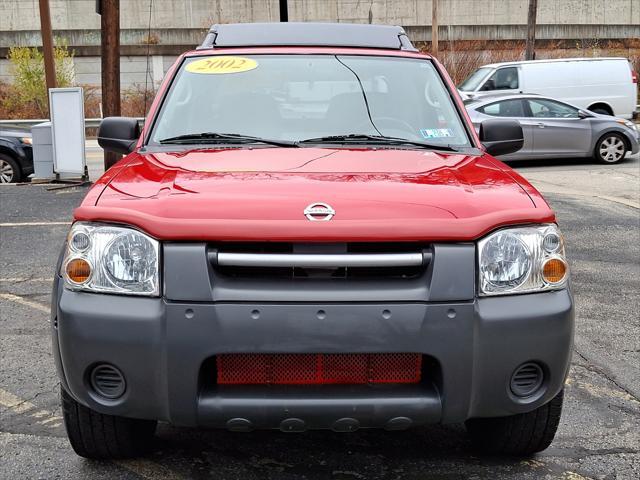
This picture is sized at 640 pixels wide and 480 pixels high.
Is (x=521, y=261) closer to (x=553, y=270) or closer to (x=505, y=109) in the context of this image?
(x=553, y=270)

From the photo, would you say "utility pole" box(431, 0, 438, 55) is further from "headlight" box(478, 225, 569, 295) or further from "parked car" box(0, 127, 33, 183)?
"headlight" box(478, 225, 569, 295)

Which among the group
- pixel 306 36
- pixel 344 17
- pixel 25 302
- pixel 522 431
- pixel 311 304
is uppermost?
pixel 344 17

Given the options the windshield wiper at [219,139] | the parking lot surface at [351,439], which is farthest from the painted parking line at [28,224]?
the windshield wiper at [219,139]

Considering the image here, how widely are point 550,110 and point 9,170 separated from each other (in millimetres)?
9743

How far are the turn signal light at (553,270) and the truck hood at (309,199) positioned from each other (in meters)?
0.15

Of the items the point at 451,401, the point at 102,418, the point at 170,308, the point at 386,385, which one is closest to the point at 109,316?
the point at 170,308

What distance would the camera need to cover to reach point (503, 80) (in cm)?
2108

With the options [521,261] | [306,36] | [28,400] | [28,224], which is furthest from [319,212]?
[28,224]

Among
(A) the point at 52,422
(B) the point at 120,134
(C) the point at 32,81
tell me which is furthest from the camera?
(C) the point at 32,81

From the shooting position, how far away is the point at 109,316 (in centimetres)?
289

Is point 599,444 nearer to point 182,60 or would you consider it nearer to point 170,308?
point 170,308

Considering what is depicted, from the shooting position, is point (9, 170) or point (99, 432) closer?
point (99, 432)

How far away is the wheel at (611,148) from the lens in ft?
53.0

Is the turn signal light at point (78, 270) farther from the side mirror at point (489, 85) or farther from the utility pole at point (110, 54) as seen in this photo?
the side mirror at point (489, 85)
